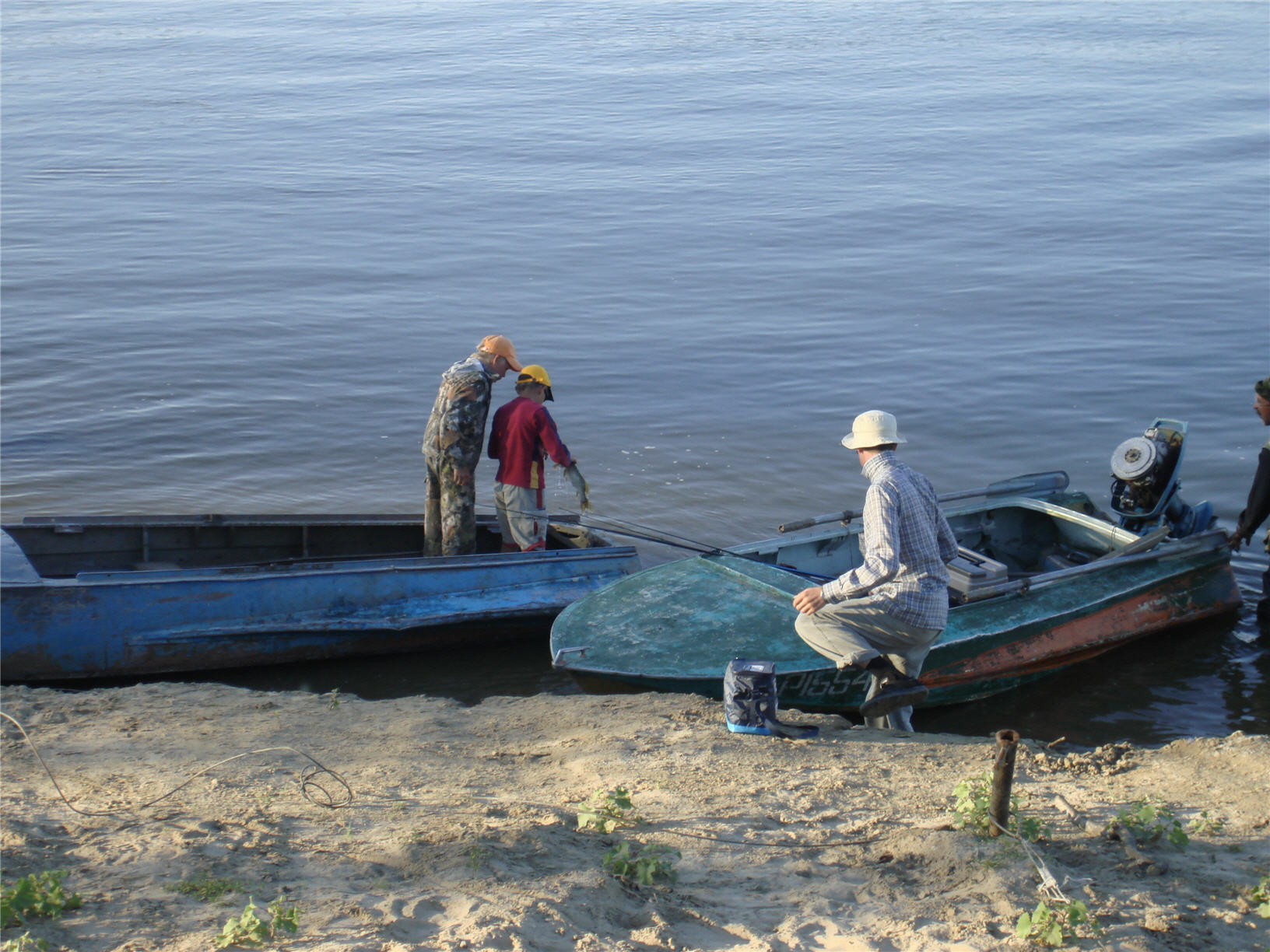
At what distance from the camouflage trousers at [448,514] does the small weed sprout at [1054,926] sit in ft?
18.6

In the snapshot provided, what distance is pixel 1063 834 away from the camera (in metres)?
5.25

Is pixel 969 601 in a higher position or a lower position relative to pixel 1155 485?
lower

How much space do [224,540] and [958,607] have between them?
560cm

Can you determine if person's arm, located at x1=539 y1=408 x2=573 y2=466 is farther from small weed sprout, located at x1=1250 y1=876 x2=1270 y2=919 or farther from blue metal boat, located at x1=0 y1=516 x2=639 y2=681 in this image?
small weed sprout, located at x1=1250 y1=876 x2=1270 y2=919

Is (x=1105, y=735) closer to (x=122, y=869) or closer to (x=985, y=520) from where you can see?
(x=985, y=520)

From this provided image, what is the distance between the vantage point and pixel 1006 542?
10086 millimetres

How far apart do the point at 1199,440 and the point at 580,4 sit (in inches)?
1993

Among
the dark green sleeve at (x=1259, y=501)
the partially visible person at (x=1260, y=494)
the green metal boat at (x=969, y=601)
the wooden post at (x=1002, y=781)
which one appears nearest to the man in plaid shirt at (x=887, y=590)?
the green metal boat at (x=969, y=601)

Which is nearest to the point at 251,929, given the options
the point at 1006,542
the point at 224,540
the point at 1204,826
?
the point at 1204,826

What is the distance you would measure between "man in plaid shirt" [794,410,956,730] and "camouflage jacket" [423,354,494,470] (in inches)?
127

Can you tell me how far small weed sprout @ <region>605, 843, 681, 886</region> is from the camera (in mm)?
4680

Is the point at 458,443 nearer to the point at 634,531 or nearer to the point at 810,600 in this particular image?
the point at 634,531

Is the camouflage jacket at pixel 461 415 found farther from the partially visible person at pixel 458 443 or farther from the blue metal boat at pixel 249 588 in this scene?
the blue metal boat at pixel 249 588

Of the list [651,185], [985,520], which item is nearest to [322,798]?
[985,520]
